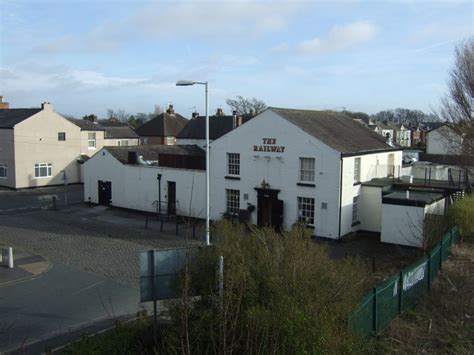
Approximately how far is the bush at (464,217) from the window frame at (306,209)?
6897 mm

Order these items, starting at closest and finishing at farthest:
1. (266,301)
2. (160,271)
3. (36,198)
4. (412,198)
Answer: (266,301)
(160,271)
(412,198)
(36,198)

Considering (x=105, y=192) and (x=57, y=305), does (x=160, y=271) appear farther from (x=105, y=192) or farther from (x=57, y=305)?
(x=105, y=192)

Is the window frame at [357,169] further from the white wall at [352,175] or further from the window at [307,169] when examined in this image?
the window at [307,169]

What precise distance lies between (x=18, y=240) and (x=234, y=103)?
7018 centimetres

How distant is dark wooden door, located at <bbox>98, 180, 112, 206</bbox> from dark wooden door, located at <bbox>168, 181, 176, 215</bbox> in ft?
18.7

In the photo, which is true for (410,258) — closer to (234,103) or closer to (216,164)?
(216,164)

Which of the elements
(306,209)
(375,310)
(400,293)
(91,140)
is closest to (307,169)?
(306,209)

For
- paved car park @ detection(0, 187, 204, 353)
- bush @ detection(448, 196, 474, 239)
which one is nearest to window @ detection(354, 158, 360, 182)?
bush @ detection(448, 196, 474, 239)

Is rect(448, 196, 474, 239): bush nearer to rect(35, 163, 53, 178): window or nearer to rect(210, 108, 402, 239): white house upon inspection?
rect(210, 108, 402, 239): white house

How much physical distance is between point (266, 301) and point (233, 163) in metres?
19.3

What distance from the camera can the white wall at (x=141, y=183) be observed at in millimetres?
29891

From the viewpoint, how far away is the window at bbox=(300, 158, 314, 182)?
2528cm

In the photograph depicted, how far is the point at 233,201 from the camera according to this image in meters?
28.3

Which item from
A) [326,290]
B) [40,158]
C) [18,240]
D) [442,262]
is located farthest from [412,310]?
[40,158]
